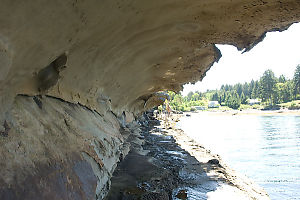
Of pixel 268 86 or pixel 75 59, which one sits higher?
pixel 268 86

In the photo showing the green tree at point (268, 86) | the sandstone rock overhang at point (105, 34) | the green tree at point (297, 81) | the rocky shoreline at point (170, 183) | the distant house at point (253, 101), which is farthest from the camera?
the distant house at point (253, 101)

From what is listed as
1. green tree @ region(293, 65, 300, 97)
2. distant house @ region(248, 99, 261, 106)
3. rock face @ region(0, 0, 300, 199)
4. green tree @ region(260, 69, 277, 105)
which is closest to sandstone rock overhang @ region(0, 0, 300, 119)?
rock face @ region(0, 0, 300, 199)

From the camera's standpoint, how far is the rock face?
1.62 metres

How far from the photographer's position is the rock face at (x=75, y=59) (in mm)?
1616

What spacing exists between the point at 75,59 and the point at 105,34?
0.42 m

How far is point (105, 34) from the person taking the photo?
2672 millimetres

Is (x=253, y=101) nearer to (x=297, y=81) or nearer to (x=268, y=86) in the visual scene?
(x=268, y=86)

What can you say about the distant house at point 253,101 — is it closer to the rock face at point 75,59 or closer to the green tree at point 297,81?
the green tree at point 297,81

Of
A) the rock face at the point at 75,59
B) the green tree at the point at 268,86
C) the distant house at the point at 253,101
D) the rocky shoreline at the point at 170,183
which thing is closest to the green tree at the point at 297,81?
the green tree at the point at 268,86

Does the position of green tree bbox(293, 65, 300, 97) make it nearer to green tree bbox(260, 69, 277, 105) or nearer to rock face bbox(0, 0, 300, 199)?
green tree bbox(260, 69, 277, 105)

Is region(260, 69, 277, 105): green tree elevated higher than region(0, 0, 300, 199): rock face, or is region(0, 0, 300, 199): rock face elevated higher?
region(260, 69, 277, 105): green tree

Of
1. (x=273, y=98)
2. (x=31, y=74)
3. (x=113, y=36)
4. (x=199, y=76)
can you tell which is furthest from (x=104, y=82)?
(x=273, y=98)

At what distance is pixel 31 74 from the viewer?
205cm

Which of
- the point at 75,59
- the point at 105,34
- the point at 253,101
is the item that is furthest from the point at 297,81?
the point at 75,59
